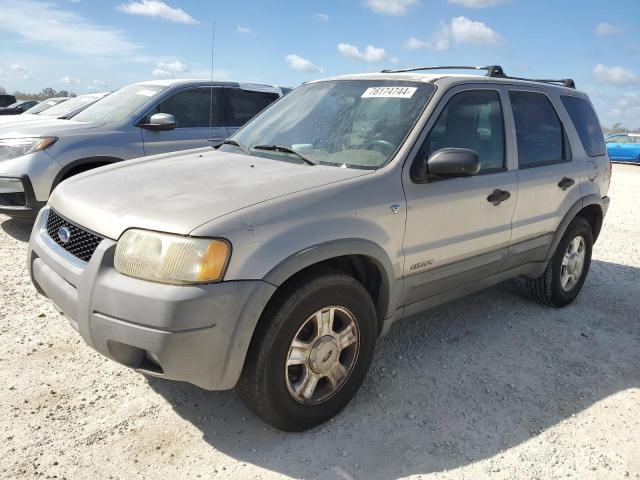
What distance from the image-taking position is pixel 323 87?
149 inches

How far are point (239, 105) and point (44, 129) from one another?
94.3 inches

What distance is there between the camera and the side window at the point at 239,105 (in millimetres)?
7012

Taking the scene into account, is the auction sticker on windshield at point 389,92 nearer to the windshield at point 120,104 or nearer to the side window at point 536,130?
the side window at point 536,130

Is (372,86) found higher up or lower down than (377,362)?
higher up

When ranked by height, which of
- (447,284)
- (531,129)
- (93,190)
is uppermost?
(531,129)

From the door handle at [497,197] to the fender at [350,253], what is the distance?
3.17ft

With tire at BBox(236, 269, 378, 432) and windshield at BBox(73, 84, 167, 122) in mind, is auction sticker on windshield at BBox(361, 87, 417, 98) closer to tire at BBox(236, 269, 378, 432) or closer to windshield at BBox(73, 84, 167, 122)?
tire at BBox(236, 269, 378, 432)

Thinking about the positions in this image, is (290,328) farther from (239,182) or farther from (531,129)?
(531,129)

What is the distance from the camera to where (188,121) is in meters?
6.66

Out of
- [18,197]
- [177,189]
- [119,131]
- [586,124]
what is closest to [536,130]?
[586,124]

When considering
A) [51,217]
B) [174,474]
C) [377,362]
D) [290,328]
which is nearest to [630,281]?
[377,362]

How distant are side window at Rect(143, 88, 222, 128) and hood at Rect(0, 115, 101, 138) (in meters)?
0.78

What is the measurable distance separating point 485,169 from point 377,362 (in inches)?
58.2

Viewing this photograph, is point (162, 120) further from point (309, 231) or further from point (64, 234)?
point (309, 231)
